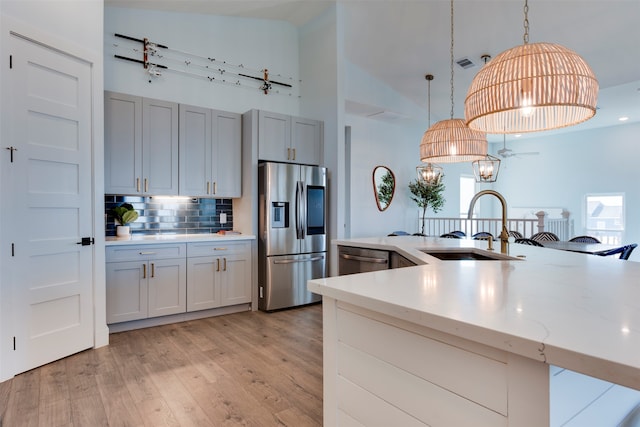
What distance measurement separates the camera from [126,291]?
344 centimetres

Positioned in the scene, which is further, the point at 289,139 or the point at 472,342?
the point at 289,139

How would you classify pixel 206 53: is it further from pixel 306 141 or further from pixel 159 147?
pixel 306 141

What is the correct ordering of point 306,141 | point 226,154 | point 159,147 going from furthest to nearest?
point 306,141, point 226,154, point 159,147

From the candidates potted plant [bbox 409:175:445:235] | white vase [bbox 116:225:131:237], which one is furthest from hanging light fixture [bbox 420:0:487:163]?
potted plant [bbox 409:175:445:235]

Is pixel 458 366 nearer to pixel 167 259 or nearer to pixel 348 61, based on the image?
pixel 167 259

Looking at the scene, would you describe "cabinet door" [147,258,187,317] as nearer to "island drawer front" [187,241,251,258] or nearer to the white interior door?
"island drawer front" [187,241,251,258]

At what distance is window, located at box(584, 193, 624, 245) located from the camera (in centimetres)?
782

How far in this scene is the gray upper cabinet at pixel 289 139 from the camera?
4297 millimetres

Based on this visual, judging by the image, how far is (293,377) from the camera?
2.47m

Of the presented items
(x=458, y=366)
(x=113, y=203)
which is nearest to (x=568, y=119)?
(x=458, y=366)

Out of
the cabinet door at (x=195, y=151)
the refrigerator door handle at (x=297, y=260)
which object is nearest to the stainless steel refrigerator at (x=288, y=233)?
the refrigerator door handle at (x=297, y=260)

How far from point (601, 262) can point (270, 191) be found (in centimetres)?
310

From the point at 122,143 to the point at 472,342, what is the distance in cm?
376

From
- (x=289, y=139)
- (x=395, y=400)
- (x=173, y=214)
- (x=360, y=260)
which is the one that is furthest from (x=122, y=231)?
(x=395, y=400)
